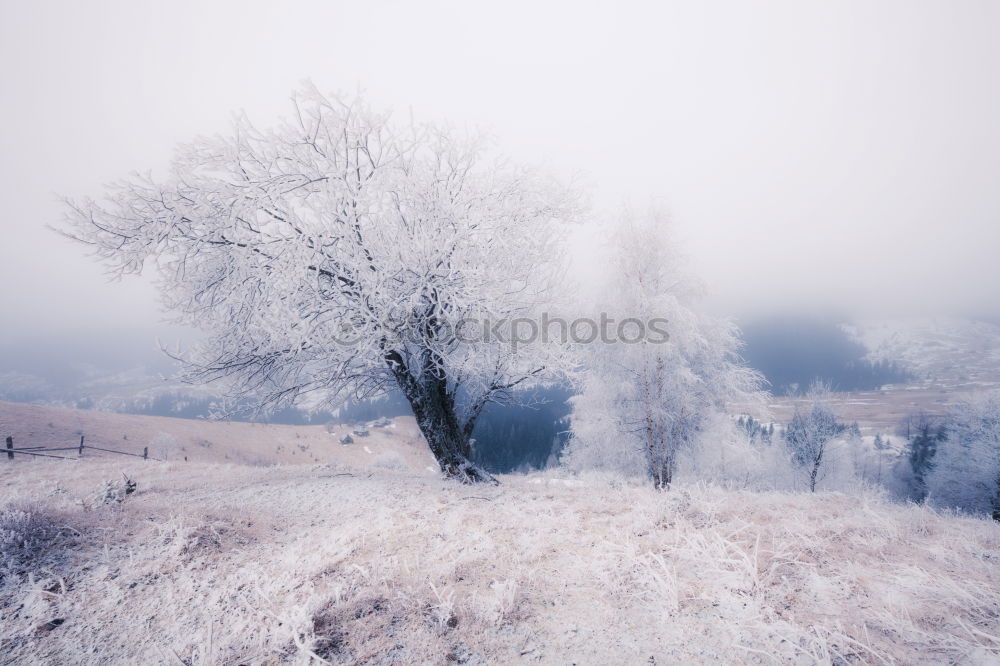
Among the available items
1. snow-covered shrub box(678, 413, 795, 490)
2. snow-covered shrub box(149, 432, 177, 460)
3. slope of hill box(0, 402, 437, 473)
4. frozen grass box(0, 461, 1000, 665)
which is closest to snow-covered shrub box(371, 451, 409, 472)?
slope of hill box(0, 402, 437, 473)

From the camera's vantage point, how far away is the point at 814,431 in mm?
24359

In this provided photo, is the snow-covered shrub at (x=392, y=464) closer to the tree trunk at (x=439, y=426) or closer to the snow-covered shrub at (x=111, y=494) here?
the tree trunk at (x=439, y=426)

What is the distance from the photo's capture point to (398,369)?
7.43m

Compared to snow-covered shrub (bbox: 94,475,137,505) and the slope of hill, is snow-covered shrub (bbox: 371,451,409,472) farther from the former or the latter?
snow-covered shrub (bbox: 94,475,137,505)

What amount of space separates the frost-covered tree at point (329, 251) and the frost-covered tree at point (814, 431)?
87.1 feet

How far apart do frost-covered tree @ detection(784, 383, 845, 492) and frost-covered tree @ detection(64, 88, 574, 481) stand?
26.6 m

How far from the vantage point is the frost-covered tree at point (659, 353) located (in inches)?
444

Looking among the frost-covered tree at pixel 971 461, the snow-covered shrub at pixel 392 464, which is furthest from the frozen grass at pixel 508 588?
the frost-covered tree at pixel 971 461

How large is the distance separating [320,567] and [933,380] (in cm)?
27489

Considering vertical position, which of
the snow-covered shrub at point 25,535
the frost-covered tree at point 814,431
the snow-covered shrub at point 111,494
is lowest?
the frost-covered tree at point 814,431

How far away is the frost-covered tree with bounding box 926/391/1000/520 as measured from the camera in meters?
22.2

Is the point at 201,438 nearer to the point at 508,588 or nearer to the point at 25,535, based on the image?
the point at 25,535

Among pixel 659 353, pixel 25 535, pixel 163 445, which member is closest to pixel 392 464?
pixel 659 353

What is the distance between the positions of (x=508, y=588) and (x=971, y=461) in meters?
37.1
